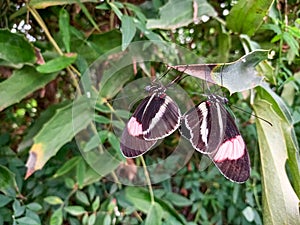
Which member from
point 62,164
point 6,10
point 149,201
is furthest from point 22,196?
point 6,10

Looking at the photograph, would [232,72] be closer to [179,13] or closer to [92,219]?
[179,13]

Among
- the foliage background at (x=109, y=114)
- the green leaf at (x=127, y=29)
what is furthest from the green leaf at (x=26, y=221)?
the green leaf at (x=127, y=29)

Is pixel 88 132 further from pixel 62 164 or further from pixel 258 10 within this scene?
pixel 258 10

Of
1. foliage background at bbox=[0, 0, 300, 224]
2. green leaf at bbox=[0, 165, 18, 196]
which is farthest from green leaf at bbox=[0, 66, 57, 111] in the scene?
green leaf at bbox=[0, 165, 18, 196]

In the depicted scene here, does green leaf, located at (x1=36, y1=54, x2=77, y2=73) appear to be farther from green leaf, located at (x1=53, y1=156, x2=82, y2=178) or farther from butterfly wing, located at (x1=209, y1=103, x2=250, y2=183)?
butterfly wing, located at (x1=209, y1=103, x2=250, y2=183)

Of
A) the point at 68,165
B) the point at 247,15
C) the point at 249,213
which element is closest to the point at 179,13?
the point at 247,15
